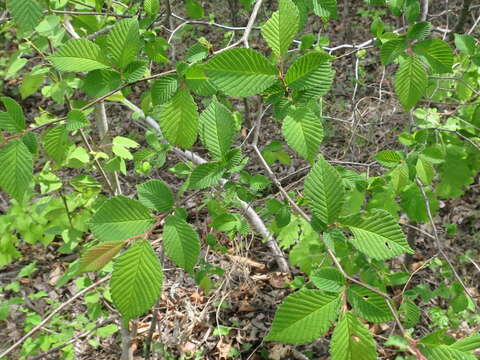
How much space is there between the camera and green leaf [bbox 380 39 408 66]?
918 mm

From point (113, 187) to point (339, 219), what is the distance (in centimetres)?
151

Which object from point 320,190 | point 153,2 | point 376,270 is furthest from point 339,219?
point 376,270

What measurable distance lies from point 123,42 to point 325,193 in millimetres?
482

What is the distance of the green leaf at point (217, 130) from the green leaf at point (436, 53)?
47 cm

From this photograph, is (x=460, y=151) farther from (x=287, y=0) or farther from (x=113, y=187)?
(x=113, y=187)

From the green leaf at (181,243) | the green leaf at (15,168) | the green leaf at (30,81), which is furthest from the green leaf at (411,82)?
the green leaf at (30,81)

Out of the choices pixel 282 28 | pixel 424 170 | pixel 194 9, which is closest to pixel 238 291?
pixel 424 170

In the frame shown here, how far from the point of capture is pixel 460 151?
5.62 ft

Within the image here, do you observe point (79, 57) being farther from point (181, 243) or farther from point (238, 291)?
point (238, 291)

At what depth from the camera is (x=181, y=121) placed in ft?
2.54

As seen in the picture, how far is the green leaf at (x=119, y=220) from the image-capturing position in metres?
0.69

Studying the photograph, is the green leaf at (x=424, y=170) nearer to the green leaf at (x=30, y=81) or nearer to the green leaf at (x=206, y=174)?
the green leaf at (x=206, y=174)

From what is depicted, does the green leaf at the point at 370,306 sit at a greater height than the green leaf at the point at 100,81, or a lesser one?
lesser

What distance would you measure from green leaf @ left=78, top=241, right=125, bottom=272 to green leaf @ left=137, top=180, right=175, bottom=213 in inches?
3.7
